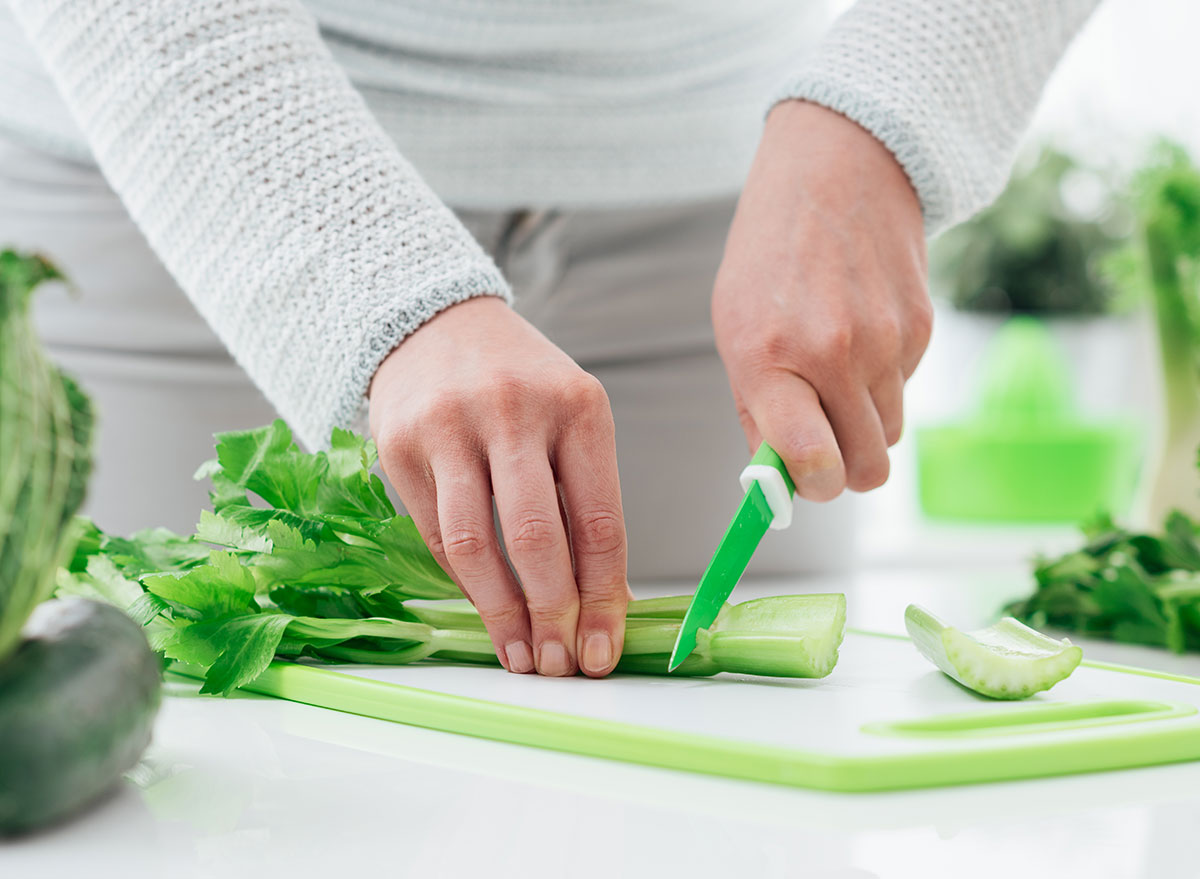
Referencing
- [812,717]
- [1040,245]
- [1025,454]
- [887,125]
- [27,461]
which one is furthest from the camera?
[1040,245]

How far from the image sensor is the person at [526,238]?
69 centimetres

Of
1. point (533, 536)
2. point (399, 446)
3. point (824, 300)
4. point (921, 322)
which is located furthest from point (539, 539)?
point (921, 322)

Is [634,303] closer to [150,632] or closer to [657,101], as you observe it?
[657,101]

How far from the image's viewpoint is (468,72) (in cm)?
118

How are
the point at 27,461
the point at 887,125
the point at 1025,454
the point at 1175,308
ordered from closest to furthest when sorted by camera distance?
1. the point at 27,461
2. the point at 887,125
3. the point at 1175,308
4. the point at 1025,454

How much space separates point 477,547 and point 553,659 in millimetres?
87

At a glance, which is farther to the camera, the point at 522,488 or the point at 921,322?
the point at 921,322

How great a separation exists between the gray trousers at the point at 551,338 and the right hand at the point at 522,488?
0.48m

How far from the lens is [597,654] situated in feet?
2.23

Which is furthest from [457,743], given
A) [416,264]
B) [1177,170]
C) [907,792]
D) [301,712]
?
[1177,170]

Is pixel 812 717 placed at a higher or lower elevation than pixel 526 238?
lower

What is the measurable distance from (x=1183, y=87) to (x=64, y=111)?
3.11 m

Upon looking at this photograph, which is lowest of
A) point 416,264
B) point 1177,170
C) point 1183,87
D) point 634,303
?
point 634,303

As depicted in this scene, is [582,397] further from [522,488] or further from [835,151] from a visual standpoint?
[835,151]
